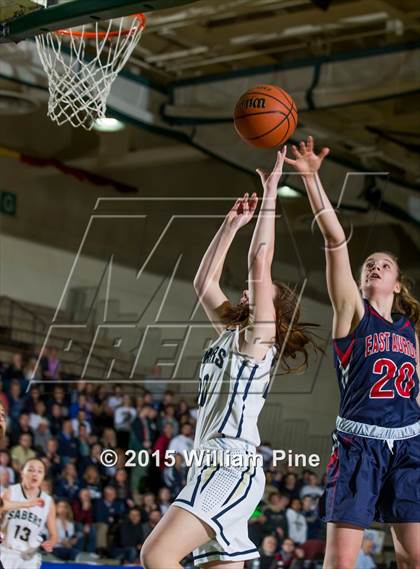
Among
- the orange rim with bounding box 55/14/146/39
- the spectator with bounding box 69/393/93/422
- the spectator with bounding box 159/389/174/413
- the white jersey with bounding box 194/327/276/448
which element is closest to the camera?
the white jersey with bounding box 194/327/276/448

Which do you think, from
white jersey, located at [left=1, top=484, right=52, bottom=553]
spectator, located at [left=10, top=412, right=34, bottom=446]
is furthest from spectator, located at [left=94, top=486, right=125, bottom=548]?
white jersey, located at [left=1, top=484, right=52, bottom=553]

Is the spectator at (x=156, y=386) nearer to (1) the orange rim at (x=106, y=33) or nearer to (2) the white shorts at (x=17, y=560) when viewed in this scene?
(2) the white shorts at (x=17, y=560)

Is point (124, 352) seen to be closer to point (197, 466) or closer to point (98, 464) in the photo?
point (98, 464)

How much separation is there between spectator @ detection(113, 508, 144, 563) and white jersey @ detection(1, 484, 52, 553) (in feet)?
6.13

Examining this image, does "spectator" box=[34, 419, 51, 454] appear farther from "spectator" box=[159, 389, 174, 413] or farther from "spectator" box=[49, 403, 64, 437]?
"spectator" box=[159, 389, 174, 413]

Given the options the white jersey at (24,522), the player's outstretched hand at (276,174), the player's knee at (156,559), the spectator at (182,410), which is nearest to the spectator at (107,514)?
the white jersey at (24,522)

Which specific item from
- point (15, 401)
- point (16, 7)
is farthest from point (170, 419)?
point (16, 7)

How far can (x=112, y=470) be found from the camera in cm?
1220

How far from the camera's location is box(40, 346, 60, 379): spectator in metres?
13.7

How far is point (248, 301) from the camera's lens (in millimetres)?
4578

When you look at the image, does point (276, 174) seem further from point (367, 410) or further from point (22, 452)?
point (22, 452)

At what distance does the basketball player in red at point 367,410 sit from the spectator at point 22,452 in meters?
7.26

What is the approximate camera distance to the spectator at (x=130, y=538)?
35.4ft

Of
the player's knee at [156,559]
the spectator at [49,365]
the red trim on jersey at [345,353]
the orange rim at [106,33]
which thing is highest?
the orange rim at [106,33]
